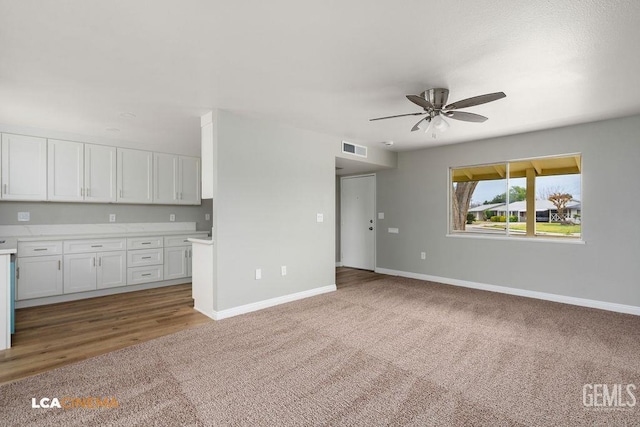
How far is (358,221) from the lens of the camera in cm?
695

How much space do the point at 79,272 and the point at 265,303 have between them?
2854 mm

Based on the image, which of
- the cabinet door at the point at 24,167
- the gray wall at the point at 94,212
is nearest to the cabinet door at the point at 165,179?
the gray wall at the point at 94,212

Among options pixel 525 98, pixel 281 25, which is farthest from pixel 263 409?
pixel 525 98

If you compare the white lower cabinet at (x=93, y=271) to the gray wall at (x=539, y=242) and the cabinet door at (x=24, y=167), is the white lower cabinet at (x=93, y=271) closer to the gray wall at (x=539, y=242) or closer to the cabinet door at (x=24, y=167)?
the cabinet door at (x=24, y=167)

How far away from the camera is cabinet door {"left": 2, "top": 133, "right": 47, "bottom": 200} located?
164 inches

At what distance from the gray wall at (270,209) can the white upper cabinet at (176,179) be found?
2423 millimetres

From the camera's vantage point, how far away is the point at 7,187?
418 centimetres

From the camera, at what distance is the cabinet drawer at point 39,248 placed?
4.13 m

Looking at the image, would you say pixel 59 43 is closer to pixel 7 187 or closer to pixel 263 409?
pixel 263 409

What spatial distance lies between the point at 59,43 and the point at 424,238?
5.49 metres

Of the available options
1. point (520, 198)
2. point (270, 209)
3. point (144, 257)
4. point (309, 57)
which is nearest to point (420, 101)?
point (309, 57)

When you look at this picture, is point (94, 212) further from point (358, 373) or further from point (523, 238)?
point (523, 238)
